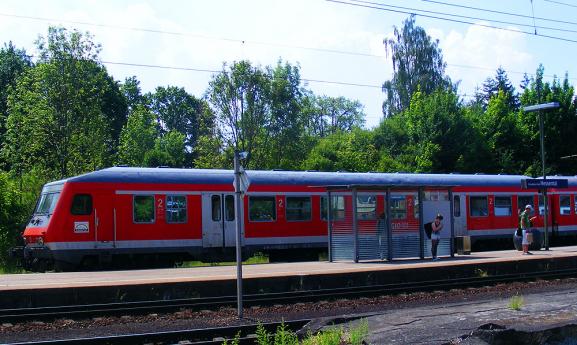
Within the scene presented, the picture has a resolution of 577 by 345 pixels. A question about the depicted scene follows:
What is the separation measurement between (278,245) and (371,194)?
4599 mm

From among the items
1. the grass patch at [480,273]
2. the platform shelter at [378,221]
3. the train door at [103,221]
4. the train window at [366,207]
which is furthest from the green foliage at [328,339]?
the train door at [103,221]

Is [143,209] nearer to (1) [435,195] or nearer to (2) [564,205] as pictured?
(1) [435,195]

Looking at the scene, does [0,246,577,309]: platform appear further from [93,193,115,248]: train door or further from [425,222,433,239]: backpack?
[93,193,115,248]: train door

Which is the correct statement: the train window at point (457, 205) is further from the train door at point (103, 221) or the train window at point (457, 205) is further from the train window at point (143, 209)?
the train door at point (103, 221)

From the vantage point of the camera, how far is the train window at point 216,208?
23.6 metres

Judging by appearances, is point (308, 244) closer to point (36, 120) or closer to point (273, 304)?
point (273, 304)

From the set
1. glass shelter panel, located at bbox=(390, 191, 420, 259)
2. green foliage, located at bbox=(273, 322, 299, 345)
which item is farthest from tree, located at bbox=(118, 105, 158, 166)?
green foliage, located at bbox=(273, 322, 299, 345)

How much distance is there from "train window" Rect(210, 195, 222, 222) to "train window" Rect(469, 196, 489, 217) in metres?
11.2

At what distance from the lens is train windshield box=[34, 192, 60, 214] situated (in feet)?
71.6

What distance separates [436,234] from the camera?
74.4 ft

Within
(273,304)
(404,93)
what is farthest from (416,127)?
(273,304)

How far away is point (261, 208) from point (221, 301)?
9359mm

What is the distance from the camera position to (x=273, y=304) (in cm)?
1550

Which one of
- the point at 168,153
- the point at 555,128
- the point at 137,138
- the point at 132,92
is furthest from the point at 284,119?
the point at 132,92
